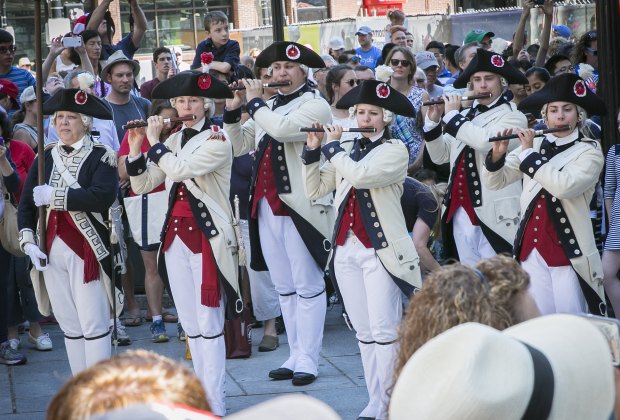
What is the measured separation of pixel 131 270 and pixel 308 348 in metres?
2.56

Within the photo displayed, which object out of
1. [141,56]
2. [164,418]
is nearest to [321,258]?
[164,418]

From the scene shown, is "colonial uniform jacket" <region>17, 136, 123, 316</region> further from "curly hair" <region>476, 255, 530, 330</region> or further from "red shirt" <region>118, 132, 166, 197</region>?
"curly hair" <region>476, 255, 530, 330</region>

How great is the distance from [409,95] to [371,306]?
10.6 feet

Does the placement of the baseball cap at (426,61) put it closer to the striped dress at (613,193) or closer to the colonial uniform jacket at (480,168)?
the striped dress at (613,193)

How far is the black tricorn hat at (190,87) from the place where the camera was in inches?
268

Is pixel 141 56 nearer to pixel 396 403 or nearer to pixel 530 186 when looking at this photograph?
pixel 530 186

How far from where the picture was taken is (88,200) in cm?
666

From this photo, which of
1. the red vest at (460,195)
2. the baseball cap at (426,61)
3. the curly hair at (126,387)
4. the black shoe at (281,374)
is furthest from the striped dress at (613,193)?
the curly hair at (126,387)

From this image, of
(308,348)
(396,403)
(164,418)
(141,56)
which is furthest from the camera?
(141,56)

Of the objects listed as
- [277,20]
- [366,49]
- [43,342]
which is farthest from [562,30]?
[43,342]

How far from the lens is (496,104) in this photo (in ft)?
23.9

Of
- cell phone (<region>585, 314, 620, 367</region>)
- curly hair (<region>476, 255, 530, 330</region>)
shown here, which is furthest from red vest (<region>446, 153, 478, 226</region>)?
cell phone (<region>585, 314, 620, 367</region>)

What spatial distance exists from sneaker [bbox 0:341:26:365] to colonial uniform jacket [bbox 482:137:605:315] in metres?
3.94

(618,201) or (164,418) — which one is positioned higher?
Answer: (164,418)
